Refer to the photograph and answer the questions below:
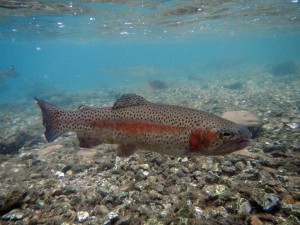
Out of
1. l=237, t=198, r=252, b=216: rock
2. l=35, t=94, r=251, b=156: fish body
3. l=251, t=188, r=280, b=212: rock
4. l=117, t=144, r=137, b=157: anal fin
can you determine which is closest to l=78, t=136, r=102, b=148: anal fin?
l=35, t=94, r=251, b=156: fish body

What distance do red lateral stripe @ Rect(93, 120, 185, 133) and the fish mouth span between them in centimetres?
71

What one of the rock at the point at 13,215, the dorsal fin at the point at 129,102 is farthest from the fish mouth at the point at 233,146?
the rock at the point at 13,215

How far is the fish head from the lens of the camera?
12.2ft

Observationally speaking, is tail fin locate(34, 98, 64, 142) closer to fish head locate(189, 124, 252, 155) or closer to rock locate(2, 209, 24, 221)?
rock locate(2, 209, 24, 221)

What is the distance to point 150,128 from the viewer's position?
4.14 m

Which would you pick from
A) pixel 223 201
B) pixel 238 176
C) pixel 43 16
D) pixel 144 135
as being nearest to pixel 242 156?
pixel 238 176

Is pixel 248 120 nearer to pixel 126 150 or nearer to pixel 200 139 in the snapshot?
pixel 200 139

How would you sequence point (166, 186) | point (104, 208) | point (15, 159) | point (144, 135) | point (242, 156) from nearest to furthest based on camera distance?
point (144, 135), point (104, 208), point (166, 186), point (242, 156), point (15, 159)

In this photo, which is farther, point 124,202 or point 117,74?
point 117,74

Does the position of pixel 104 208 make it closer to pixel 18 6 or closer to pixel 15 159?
pixel 15 159

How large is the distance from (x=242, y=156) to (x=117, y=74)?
161 ft

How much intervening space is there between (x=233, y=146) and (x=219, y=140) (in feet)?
0.73

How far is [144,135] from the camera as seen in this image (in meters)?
4.18

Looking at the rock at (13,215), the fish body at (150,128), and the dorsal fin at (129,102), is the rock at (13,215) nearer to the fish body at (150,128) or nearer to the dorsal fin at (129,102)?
the fish body at (150,128)
